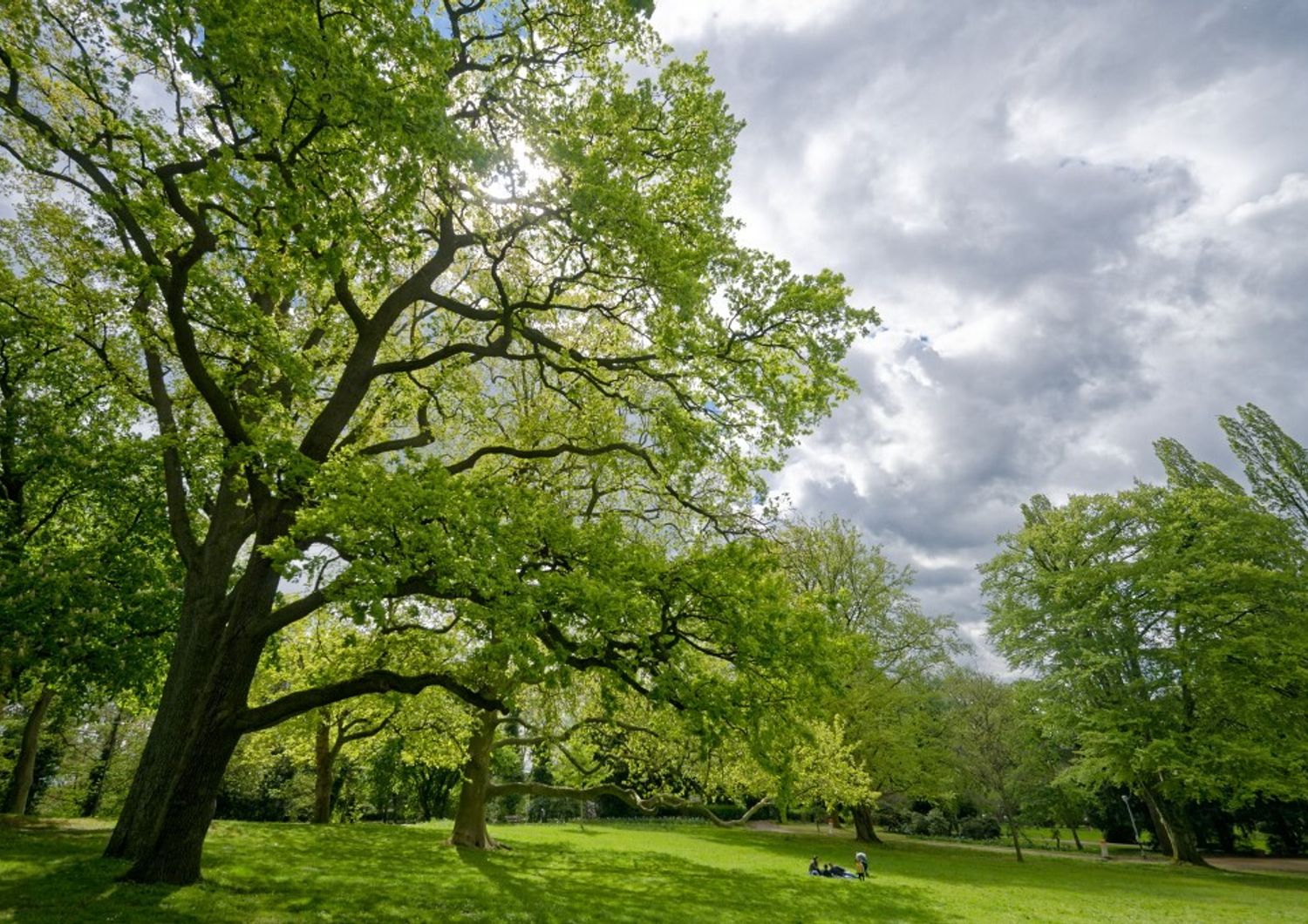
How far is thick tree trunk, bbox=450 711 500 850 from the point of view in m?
21.3

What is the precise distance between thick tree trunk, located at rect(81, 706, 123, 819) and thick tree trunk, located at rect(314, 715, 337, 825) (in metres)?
17.2

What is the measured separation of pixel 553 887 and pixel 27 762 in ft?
63.0

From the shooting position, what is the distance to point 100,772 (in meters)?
39.1

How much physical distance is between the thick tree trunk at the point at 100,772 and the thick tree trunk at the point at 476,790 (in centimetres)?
2722

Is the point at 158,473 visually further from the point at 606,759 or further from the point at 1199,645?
the point at 1199,645

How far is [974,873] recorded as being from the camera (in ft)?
84.6

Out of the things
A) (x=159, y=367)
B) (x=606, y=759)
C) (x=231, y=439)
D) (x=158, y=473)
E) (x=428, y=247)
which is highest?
(x=428, y=247)

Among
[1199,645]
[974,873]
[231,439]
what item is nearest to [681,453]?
[231,439]

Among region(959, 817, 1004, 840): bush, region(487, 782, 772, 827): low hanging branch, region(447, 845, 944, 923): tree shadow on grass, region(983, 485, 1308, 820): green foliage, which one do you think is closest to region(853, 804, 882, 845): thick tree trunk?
region(983, 485, 1308, 820): green foliage

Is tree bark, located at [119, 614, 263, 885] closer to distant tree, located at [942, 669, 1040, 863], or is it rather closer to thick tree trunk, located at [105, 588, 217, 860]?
thick tree trunk, located at [105, 588, 217, 860]

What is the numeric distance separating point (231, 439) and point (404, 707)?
1242 centimetres

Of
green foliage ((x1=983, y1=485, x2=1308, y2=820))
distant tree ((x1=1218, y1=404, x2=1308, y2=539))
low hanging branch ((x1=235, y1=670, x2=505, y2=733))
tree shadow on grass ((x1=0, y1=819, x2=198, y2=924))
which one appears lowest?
tree shadow on grass ((x1=0, y1=819, x2=198, y2=924))

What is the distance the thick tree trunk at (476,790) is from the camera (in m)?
21.3

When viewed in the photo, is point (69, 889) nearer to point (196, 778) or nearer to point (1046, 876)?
point (196, 778)
